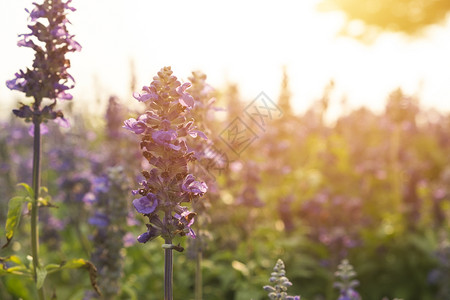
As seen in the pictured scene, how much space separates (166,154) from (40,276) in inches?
68.3

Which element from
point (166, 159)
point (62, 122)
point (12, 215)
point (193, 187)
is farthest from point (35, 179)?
point (193, 187)

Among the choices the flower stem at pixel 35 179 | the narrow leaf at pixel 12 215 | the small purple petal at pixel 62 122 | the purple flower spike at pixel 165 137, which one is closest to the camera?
the purple flower spike at pixel 165 137

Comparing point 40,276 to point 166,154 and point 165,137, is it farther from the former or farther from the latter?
point 165,137

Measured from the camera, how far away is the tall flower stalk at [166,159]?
2926mm

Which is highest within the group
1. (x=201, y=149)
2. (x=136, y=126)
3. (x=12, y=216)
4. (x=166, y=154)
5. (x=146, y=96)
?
(x=201, y=149)

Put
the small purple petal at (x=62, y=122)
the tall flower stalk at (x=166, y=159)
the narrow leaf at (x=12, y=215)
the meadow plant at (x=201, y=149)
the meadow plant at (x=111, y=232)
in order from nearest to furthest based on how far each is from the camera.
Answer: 1. the tall flower stalk at (x=166, y=159)
2. the narrow leaf at (x=12, y=215)
3. the small purple petal at (x=62, y=122)
4. the meadow plant at (x=201, y=149)
5. the meadow plant at (x=111, y=232)

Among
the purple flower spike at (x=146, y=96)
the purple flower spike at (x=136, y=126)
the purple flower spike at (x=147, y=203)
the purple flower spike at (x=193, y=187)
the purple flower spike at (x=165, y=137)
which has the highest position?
the purple flower spike at (x=146, y=96)

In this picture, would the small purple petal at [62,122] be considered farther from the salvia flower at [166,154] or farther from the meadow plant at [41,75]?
the salvia flower at [166,154]

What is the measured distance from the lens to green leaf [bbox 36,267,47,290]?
3.78 metres

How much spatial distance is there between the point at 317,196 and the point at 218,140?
3.49 m

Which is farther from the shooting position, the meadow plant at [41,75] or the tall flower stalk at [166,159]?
the meadow plant at [41,75]

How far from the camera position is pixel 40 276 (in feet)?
12.6

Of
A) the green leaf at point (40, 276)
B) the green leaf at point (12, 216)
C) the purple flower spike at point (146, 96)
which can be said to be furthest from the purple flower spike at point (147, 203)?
the green leaf at point (40, 276)

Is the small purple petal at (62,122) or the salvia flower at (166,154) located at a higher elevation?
the small purple petal at (62,122)
